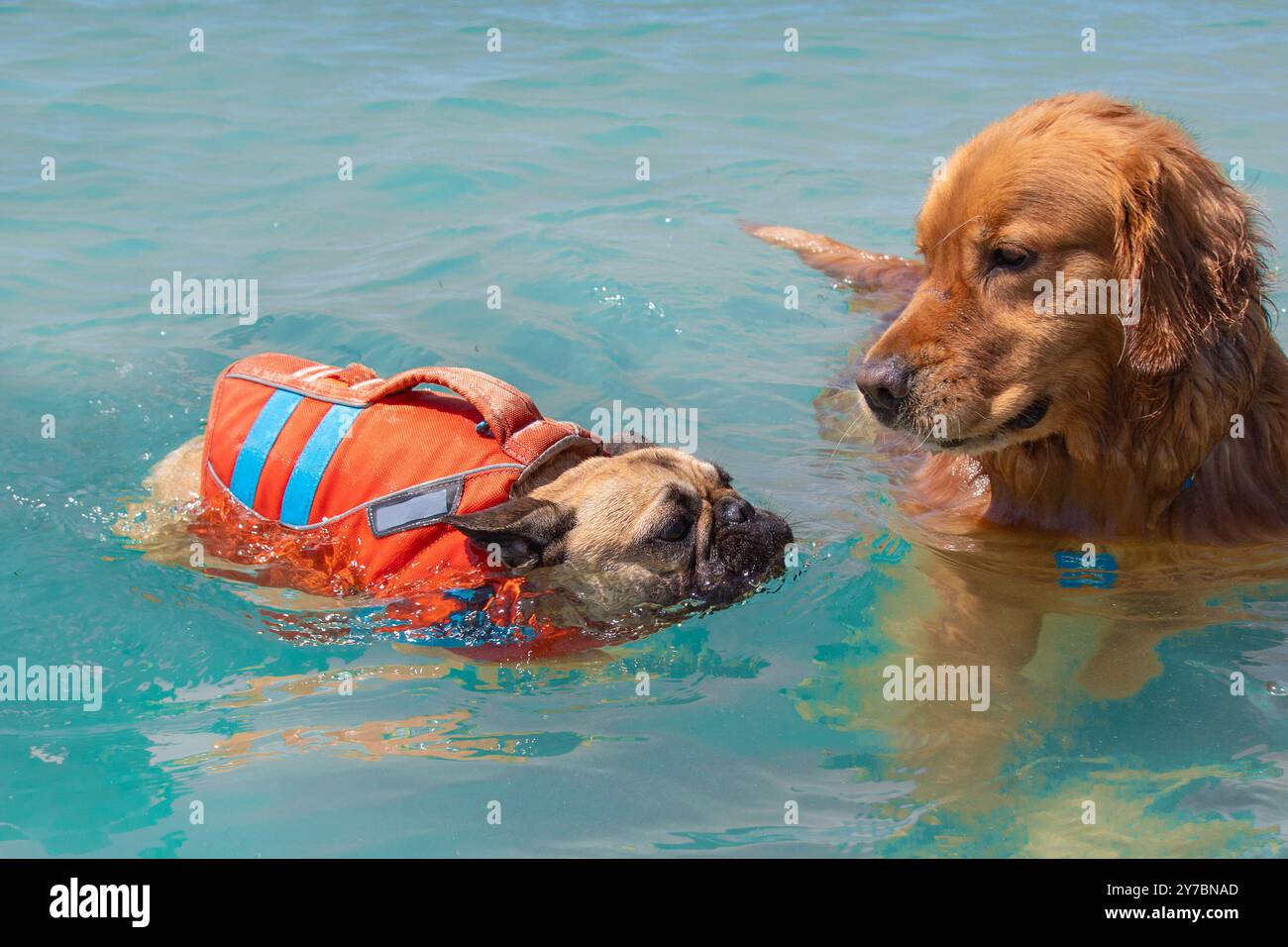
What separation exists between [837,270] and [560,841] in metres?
5.53

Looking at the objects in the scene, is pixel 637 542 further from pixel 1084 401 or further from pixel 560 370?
pixel 560 370

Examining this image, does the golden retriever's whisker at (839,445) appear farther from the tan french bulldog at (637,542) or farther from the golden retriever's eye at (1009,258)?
the golden retriever's eye at (1009,258)

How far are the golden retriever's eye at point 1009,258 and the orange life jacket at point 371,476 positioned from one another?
7.18 ft

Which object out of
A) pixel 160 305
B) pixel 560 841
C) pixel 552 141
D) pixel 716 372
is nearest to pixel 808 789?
pixel 560 841

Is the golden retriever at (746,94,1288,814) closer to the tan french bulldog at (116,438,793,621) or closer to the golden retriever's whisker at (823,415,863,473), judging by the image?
the tan french bulldog at (116,438,793,621)

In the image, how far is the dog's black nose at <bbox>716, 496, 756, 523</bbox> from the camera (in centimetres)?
593

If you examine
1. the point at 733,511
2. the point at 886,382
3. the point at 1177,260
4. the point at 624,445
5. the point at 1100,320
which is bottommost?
the point at 733,511

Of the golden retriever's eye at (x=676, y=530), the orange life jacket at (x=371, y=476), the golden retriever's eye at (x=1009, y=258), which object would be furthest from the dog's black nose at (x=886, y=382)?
the orange life jacket at (x=371, y=476)

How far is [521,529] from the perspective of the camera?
5.52m

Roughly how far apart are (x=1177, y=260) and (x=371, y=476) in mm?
3589

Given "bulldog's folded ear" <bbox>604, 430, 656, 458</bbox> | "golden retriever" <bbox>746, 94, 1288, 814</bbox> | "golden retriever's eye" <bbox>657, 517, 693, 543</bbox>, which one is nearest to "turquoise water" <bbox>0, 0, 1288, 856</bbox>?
"golden retriever" <bbox>746, 94, 1288, 814</bbox>

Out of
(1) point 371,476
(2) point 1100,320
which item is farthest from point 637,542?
(2) point 1100,320

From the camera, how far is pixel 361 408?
6.39 m

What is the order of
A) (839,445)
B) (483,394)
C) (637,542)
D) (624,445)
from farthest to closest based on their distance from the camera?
(839,445)
(624,445)
(483,394)
(637,542)
